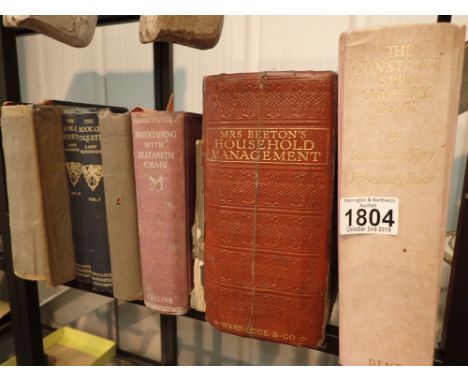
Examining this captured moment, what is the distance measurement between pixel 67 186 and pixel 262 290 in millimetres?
404

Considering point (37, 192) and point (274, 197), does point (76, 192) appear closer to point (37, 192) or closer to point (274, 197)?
point (37, 192)

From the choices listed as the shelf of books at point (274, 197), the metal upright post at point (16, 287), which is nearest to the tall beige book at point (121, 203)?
the shelf of books at point (274, 197)

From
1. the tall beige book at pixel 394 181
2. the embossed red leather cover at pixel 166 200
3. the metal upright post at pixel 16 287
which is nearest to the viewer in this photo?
the tall beige book at pixel 394 181

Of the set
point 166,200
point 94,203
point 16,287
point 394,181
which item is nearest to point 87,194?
point 94,203

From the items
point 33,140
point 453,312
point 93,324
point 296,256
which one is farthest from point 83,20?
point 93,324

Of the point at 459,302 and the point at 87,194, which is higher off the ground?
the point at 87,194

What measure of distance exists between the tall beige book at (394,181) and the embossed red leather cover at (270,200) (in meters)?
0.03

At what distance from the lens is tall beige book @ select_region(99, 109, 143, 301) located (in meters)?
0.54

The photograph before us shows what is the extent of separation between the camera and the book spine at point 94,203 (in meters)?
0.56

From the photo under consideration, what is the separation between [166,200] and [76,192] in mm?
199


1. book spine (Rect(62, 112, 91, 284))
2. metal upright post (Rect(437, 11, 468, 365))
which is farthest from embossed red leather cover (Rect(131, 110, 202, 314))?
metal upright post (Rect(437, 11, 468, 365))

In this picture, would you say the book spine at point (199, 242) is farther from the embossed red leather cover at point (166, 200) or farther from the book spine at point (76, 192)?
the book spine at point (76, 192)

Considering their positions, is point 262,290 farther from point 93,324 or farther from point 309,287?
point 93,324

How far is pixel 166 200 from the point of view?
1.70ft
